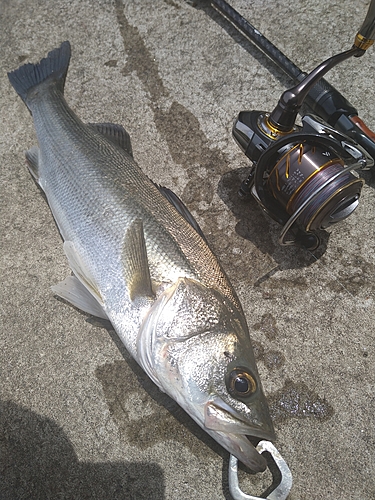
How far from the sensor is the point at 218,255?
223 cm

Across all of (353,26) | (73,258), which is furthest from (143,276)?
(353,26)

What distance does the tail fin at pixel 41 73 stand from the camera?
253cm

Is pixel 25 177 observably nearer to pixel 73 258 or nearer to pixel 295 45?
pixel 73 258

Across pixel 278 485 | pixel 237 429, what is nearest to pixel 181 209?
pixel 237 429

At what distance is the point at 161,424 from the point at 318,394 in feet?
2.65

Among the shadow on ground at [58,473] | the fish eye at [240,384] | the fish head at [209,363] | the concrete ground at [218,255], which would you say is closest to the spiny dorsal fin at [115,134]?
the concrete ground at [218,255]

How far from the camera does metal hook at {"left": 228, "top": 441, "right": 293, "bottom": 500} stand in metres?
1.68

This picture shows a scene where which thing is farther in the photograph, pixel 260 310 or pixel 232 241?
pixel 232 241

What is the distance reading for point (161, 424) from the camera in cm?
190

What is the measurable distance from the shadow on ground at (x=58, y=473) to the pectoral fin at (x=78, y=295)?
0.61 m

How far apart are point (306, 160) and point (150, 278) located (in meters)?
0.94

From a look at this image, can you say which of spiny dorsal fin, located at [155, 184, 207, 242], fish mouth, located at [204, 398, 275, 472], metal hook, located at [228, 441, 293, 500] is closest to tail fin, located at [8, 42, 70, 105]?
spiny dorsal fin, located at [155, 184, 207, 242]

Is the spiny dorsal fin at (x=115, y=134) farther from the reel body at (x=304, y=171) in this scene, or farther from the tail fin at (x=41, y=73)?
the reel body at (x=304, y=171)

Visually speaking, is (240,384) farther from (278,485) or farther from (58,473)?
(58,473)
